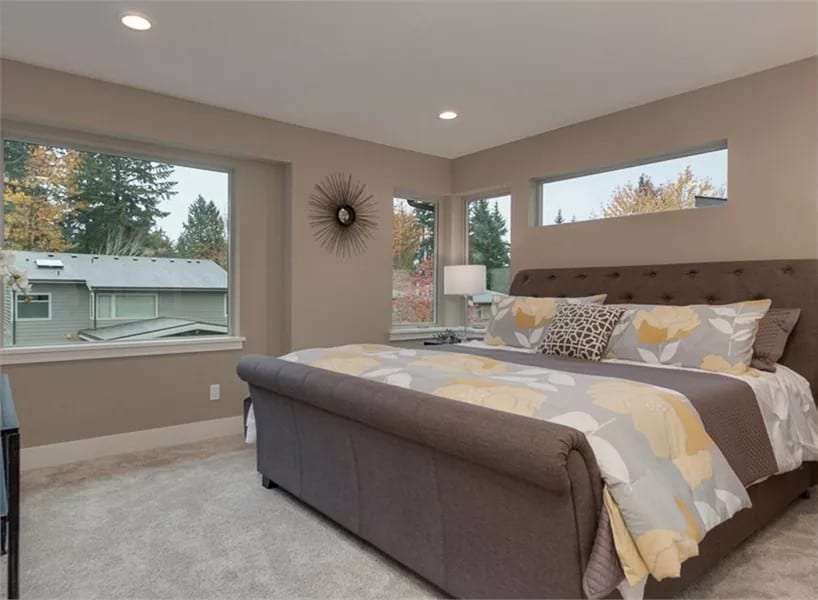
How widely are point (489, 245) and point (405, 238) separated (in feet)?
2.66

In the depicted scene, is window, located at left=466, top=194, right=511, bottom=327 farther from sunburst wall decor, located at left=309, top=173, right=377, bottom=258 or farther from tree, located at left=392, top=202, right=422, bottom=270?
sunburst wall decor, located at left=309, top=173, right=377, bottom=258

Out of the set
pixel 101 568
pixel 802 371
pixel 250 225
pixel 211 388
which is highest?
pixel 250 225

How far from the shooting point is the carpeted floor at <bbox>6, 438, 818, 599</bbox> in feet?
6.17

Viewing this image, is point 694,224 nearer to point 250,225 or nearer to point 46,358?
point 250,225

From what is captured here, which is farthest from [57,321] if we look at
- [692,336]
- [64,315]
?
[692,336]

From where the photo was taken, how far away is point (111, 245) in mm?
3551

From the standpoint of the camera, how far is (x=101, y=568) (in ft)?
6.59

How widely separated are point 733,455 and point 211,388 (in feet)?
10.8

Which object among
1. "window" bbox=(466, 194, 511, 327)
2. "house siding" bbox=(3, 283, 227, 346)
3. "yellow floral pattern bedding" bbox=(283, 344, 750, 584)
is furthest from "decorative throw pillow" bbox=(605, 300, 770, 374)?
"house siding" bbox=(3, 283, 227, 346)

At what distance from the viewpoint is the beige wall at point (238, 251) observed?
318 cm

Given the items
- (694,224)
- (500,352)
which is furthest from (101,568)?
(694,224)

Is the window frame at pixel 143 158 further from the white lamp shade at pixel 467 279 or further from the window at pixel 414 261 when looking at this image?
the white lamp shade at pixel 467 279

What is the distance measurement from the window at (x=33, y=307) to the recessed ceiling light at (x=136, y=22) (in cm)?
177

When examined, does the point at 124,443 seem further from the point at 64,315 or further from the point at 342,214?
the point at 342,214
